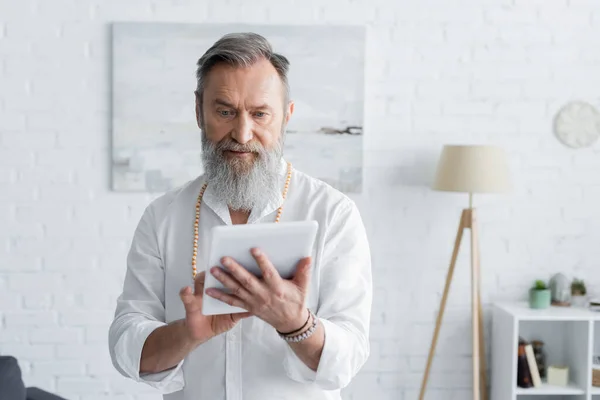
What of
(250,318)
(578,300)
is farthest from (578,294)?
(250,318)

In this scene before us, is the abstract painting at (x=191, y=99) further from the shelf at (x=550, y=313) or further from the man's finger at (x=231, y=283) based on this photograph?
the man's finger at (x=231, y=283)

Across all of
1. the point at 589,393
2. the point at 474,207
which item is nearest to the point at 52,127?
the point at 474,207

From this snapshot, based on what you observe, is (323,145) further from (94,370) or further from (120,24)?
(94,370)

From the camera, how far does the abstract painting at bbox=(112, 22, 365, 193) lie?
130 inches

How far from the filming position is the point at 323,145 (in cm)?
337

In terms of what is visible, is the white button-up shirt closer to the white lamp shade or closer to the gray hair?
the gray hair

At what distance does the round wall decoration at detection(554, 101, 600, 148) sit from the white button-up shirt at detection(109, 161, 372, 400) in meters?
2.18

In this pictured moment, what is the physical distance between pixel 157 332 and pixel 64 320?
2.14 m

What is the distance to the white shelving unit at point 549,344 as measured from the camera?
3209 mm

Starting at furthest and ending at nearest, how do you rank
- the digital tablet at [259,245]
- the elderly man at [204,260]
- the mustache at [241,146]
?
the mustache at [241,146] < the elderly man at [204,260] < the digital tablet at [259,245]

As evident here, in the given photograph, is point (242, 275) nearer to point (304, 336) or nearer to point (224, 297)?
point (224, 297)

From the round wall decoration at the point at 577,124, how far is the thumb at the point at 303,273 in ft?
8.32

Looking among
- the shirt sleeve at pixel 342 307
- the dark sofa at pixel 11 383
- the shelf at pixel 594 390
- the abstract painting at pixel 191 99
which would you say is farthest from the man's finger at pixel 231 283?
the shelf at pixel 594 390

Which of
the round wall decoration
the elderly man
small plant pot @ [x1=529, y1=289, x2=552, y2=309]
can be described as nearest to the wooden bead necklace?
the elderly man
